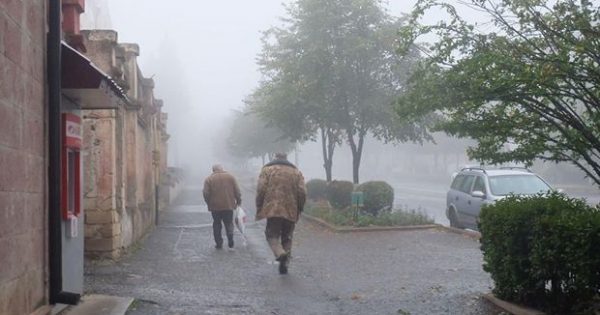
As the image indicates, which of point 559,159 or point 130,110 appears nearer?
point 559,159

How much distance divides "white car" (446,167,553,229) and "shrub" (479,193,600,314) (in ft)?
25.5

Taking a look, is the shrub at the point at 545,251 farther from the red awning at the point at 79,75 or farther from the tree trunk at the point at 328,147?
the tree trunk at the point at 328,147

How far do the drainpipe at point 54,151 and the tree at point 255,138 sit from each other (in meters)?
28.3

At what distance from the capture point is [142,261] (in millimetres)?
11312

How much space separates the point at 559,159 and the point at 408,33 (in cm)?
209

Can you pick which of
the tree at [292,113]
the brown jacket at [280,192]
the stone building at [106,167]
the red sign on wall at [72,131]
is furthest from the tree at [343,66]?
the red sign on wall at [72,131]

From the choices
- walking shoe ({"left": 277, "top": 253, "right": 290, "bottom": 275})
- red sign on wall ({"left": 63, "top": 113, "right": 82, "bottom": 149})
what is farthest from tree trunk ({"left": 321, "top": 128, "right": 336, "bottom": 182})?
red sign on wall ({"left": 63, "top": 113, "right": 82, "bottom": 149})

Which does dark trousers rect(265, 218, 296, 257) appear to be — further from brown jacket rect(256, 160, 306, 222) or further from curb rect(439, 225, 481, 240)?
curb rect(439, 225, 481, 240)

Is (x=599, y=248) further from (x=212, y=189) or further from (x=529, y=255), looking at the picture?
(x=212, y=189)

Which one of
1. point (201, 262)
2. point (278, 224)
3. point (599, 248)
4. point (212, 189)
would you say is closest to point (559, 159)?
point (599, 248)

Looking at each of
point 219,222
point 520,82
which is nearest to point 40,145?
point 520,82

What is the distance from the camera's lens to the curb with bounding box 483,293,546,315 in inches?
275

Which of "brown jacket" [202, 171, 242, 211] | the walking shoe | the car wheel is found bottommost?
the walking shoe

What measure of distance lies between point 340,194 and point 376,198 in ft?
6.80
